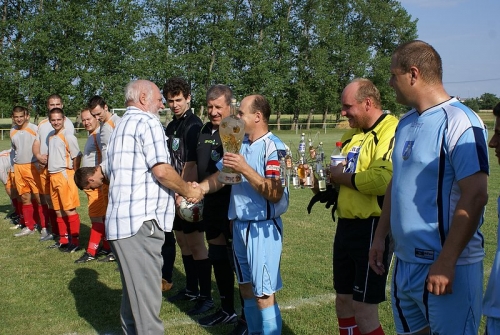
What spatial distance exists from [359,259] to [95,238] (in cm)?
479

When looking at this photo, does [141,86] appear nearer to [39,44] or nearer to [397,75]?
[397,75]

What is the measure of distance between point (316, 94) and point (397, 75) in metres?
54.0

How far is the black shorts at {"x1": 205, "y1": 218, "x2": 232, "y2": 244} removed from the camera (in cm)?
494

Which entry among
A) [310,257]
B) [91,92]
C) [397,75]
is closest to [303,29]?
[91,92]

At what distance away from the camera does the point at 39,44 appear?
43906mm

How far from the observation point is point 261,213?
155 inches

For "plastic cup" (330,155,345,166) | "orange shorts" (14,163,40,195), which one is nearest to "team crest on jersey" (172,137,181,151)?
"plastic cup" (330,155,345,166)

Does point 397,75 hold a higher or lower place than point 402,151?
higher

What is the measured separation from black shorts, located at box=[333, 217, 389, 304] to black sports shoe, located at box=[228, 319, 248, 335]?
1390 millimetres

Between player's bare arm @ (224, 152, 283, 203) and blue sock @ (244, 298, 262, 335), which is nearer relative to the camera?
player's bare arm @ (224, 152, 283, 203)

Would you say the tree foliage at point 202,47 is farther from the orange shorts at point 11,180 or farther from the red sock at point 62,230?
the red sock at point 62,230

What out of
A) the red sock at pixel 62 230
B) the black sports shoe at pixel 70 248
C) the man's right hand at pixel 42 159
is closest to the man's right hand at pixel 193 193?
the black sports shoe at pixel 70 248

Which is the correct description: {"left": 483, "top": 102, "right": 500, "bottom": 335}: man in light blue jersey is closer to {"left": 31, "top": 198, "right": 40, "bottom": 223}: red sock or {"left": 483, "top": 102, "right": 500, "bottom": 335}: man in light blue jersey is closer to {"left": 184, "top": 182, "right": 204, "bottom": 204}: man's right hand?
{"left": 184, "top": 182, "right": 204, "bottom": 204}: man's right hand

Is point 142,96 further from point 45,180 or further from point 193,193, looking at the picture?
point 45,180
